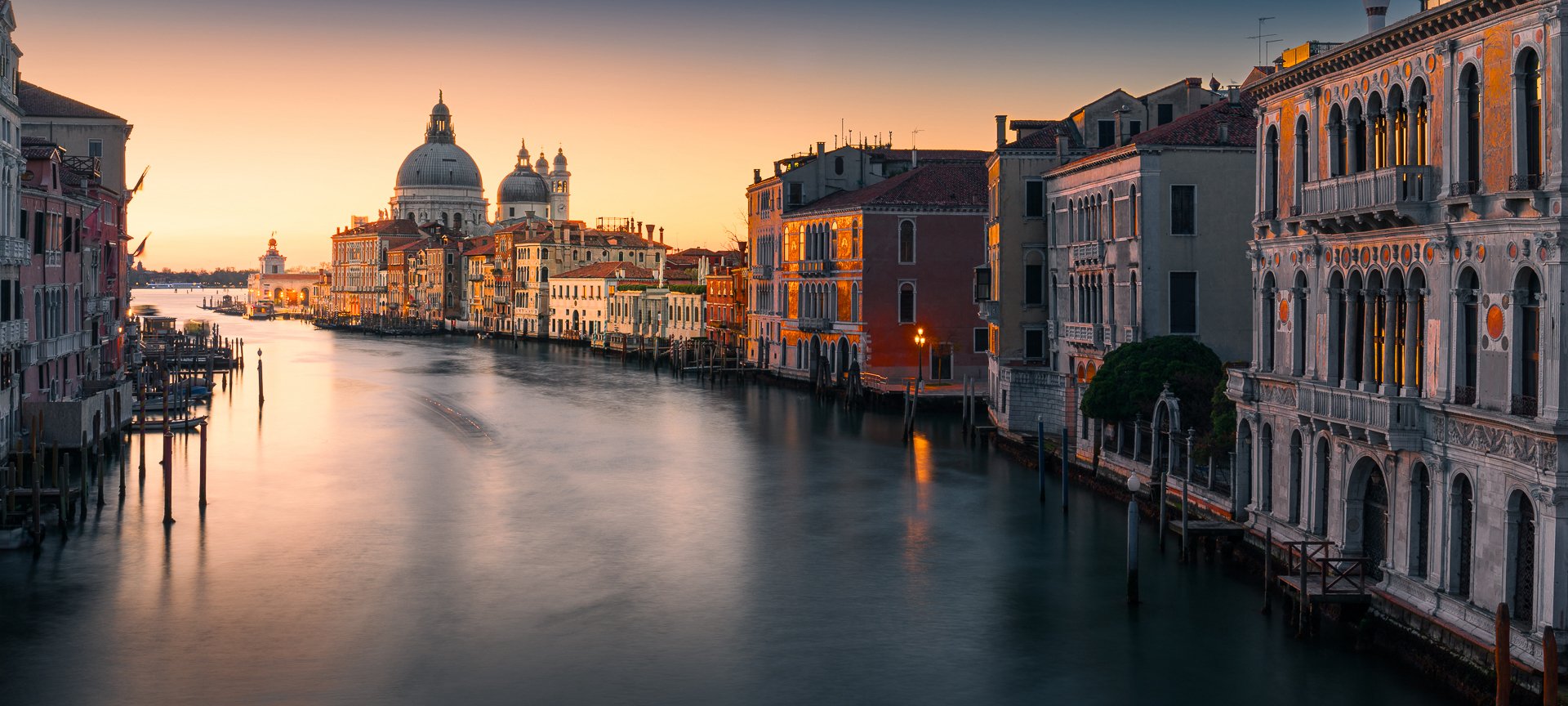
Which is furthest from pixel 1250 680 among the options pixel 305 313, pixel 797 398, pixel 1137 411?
pixel 305 313

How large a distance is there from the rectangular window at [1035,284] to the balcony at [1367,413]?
61.7ft

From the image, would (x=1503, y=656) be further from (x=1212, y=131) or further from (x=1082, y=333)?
(x=1082, y=333)

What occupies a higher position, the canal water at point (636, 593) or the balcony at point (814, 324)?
the balcony at point (814, 324)

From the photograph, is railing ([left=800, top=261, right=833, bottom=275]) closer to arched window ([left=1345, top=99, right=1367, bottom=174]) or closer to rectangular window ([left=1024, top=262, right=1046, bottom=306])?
rectangular window ([left=1024, top=262, right=1046, bottom=306])

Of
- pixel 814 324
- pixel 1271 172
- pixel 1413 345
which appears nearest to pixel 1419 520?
pixel 1413 345

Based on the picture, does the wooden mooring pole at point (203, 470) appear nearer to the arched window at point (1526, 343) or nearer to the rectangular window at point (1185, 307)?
the rectangular window at point (1185, 307)

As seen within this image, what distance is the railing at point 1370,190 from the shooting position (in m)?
16.7

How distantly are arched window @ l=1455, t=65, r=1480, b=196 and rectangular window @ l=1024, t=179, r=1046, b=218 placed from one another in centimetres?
2194

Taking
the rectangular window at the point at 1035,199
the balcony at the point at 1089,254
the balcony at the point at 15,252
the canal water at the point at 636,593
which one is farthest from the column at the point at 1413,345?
the balcony at the point at 15,252

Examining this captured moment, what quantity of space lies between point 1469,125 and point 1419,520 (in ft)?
14.2

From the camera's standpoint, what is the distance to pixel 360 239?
5846 inches

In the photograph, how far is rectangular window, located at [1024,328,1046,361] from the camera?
38719 millimetres

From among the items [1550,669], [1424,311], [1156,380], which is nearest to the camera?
[1550,669]

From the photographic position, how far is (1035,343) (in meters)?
38.8
